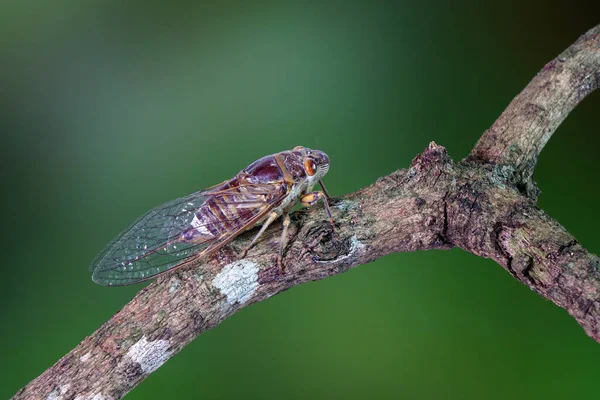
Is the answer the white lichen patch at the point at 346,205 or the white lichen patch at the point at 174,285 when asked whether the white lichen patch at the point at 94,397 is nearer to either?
the white lichen patch at the point at 174,285

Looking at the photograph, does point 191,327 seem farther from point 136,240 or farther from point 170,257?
point 136,240

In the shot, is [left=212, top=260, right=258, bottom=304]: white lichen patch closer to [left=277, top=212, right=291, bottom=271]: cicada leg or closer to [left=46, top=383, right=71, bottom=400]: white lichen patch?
[left=277, top=212, right=291, bottom=271]: cicada leg

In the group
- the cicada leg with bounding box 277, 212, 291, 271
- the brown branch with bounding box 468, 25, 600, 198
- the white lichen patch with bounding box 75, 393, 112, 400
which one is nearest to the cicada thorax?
the cicada leg with bounding box 277, 212, 291, 271

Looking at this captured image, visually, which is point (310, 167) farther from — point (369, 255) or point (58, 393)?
point (58, 393)

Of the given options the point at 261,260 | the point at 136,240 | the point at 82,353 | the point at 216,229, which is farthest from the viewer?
the point at 136,240

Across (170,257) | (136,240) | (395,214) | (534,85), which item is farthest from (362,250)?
(534,85)

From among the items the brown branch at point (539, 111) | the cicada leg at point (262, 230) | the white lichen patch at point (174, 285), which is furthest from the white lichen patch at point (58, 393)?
the brown branch at point (539, 111)
